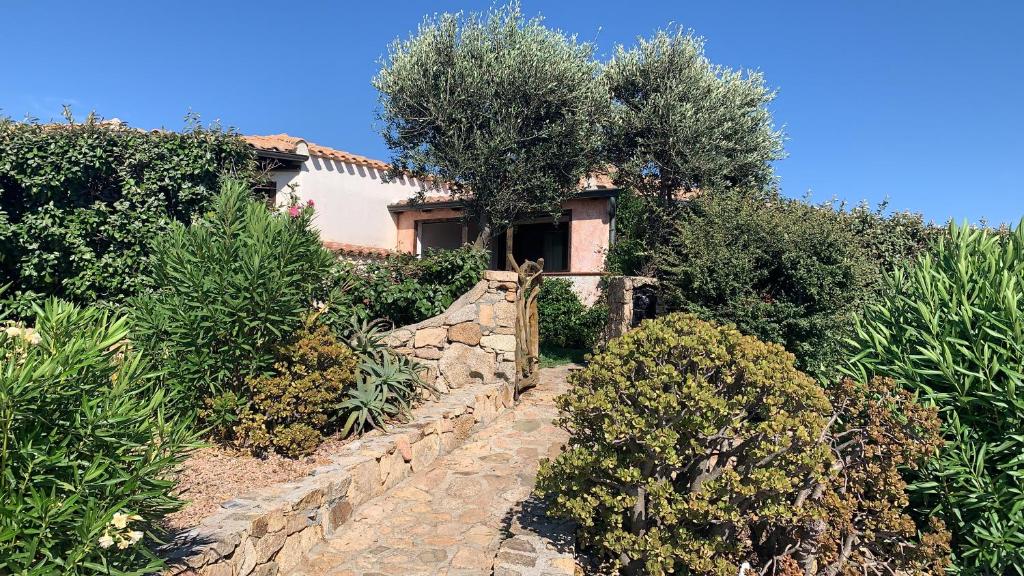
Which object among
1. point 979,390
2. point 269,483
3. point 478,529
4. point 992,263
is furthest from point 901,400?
point 269,483

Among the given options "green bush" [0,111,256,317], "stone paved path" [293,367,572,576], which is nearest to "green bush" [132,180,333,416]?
"stone paved path" [293,367,572,576]

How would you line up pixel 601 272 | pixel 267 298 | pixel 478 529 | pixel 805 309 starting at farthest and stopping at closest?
pixel 601 272
pixel 805 309
pixel 267 298
pixel 478 529

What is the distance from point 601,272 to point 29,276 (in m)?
11.7

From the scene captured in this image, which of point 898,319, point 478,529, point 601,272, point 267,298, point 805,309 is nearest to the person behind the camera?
point 898,319

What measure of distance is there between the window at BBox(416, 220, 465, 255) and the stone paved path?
13294 millimetres

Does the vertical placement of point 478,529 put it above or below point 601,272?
below

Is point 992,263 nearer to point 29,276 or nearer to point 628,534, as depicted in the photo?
point 628,534

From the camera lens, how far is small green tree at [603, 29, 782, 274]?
12664 millimetres

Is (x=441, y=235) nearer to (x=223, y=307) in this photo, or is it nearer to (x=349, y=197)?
(x=349, y=197)

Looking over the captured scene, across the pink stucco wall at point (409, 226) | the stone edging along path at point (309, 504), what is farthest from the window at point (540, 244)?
the stone edging along path at point (309, 504)

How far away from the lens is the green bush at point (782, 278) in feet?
28.1

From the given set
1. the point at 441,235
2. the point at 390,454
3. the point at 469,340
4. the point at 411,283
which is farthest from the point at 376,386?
the point at 441,235

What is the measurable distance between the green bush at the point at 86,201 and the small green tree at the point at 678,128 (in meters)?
8.97

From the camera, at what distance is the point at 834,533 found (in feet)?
11.9
